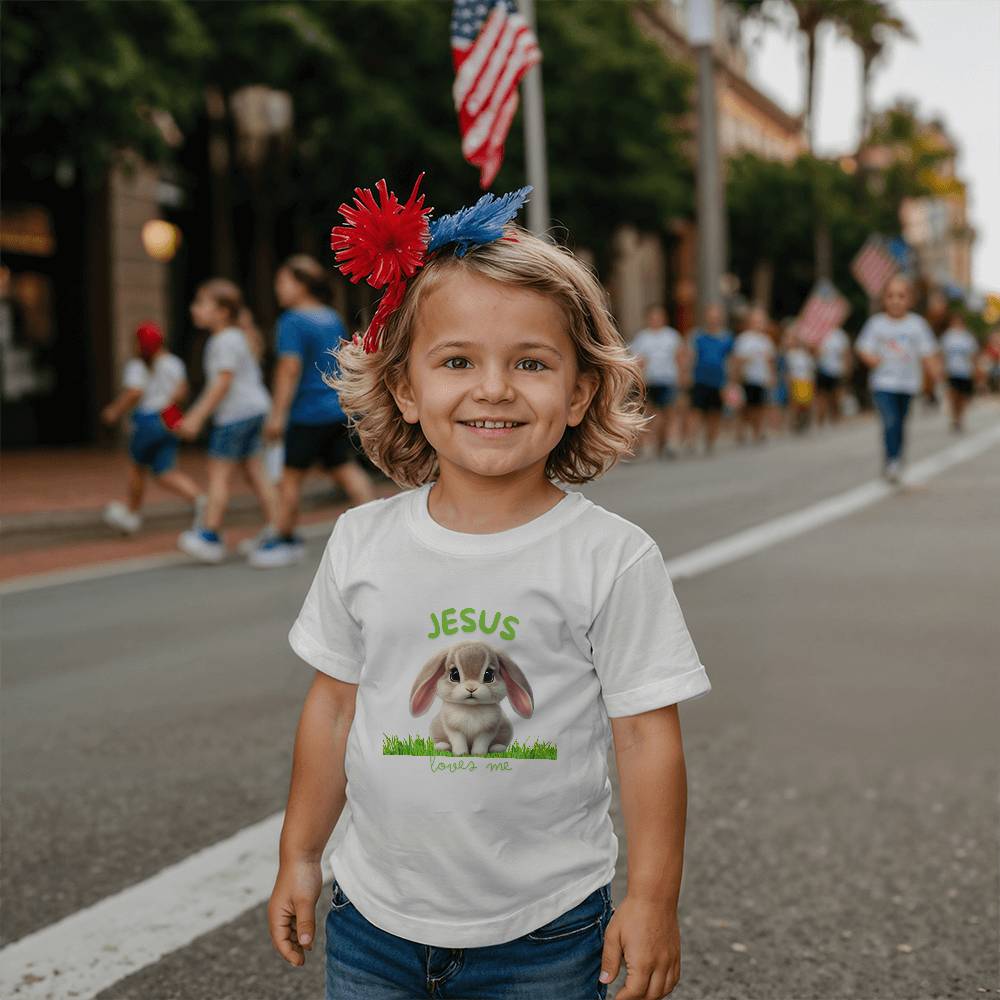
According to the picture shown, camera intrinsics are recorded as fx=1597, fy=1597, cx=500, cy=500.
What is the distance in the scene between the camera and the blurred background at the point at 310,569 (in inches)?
132

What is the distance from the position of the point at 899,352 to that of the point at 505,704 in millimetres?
12095

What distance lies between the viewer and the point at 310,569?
9.04 meters

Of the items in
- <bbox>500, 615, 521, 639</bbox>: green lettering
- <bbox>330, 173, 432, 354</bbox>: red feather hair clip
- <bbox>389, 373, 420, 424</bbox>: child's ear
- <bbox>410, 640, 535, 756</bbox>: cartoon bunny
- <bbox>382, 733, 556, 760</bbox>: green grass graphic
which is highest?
<bbox>330, 173, 432, 354</bbox>: red feather hair clip

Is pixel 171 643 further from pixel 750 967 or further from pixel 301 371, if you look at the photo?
pixel 750 967

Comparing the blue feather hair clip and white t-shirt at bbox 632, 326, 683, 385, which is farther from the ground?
the blue feather hair clip

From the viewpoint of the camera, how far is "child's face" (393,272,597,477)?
6.44ft

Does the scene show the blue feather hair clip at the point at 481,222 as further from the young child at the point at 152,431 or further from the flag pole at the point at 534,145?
the flag pole at the point at 534,145

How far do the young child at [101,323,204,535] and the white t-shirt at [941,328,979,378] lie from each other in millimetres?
13374

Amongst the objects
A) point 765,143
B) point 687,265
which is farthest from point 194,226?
point 765,143

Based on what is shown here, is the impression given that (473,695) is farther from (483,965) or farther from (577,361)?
(577,361)

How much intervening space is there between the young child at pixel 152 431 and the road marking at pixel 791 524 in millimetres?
3478

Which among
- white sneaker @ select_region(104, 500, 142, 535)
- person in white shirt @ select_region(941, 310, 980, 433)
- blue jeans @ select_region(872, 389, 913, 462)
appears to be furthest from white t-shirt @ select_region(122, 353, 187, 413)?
person in white shirt @ select_region(941, 310, 980, 433)

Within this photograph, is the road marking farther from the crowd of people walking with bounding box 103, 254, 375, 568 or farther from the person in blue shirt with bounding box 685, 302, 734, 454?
the person in blue shirt with bounding box 685, 302, 734, 454

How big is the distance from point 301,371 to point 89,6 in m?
5.82
